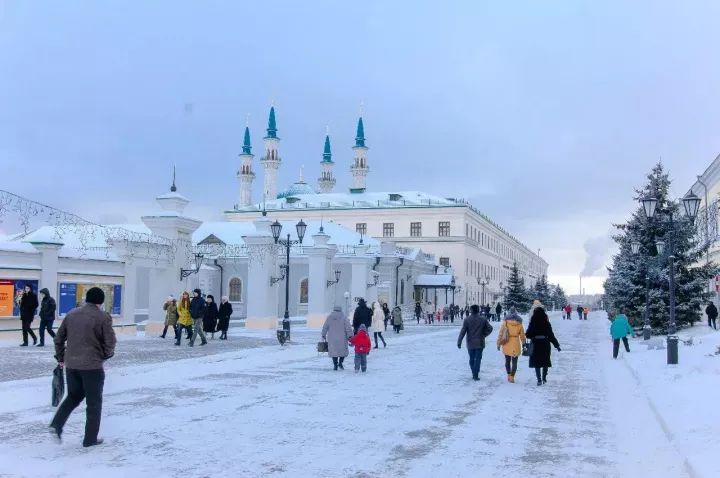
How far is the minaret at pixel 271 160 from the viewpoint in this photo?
97.6 m

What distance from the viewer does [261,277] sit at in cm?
3328

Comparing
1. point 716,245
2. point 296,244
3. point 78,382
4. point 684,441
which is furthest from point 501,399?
point 296,244

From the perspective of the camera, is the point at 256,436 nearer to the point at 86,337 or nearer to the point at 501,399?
the point at 86,337

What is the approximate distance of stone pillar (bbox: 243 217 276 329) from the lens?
33250 mm

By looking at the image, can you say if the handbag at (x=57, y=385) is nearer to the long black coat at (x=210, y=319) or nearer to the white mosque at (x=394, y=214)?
the long black coat at (x=210, y=319)

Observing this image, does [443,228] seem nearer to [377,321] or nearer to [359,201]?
[359,201]

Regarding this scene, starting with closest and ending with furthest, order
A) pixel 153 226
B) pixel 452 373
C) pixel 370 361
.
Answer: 1. pixel 452 373
2. pixel 370 361
3. pixel 153 226

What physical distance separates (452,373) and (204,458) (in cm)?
976

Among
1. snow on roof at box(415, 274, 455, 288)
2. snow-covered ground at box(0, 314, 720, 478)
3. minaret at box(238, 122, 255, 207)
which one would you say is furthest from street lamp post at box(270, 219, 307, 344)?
minaret at box(238, 122, 255, 207)

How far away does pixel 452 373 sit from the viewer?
639 inches

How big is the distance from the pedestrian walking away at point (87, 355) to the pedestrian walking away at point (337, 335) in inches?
348

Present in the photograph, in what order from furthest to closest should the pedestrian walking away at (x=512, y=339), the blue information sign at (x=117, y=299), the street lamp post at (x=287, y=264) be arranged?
the blue information sign at (x=117, y=299) < the street lamp post at (x=287, y=264) < the pedestrian walking away at (x=512, y=339)

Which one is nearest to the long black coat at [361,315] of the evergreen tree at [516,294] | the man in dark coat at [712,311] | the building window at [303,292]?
the man in dark coat at [712,311]

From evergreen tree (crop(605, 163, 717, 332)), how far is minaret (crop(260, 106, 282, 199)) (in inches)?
2720
